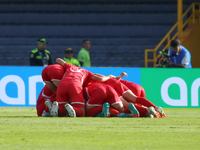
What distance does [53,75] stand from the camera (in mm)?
8219

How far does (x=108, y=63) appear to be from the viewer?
1869 centimetres

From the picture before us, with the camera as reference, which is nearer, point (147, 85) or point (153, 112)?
point (153, 112)

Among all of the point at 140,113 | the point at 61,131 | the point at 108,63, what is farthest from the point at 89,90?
the point at 108,63

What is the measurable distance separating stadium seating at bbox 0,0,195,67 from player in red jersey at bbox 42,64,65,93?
33.8 ft

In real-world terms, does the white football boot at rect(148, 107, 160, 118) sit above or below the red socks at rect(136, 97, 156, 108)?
below

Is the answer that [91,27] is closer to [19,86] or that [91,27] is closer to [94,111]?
[19,86]

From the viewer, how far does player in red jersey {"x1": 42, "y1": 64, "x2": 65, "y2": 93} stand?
27.0 ft

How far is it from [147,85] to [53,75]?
445 cm

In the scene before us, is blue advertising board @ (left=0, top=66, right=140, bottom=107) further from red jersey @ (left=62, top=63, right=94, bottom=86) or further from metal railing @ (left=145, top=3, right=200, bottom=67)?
metal railing @ (left=145, top=3, right=200, bottom=67)

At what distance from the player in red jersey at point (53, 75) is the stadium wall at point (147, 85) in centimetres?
338

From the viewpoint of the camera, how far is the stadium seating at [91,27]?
18844 millimetres

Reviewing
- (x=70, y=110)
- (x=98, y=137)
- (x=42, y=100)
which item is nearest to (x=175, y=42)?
(x=42, y=100)

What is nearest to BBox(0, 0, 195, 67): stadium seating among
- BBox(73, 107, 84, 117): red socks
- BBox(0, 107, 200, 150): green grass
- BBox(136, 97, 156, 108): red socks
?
BBox(136, 97, 156, 108): red socks

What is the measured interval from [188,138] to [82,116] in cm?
340
